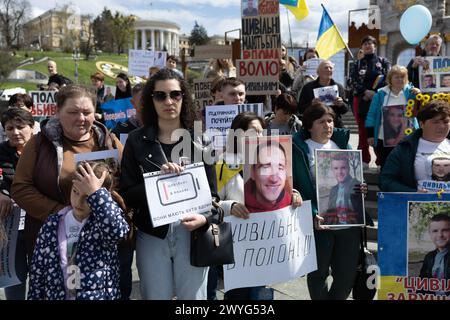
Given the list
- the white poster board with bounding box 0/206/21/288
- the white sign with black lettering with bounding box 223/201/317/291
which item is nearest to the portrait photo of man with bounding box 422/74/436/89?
the white sign with black lettering with bounding box 223/201/317/291

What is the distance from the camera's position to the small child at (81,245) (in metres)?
2.44

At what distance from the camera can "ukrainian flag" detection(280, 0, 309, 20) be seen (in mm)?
8242

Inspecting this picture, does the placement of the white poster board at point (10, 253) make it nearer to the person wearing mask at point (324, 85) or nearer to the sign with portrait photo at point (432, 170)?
the sign with portrait photo at point (432, 170)

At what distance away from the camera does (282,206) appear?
10.5 ft

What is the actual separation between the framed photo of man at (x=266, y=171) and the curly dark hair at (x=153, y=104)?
466 mm

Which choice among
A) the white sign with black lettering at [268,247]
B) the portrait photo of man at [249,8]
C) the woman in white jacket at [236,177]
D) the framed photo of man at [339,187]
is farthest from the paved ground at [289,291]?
the portrait photo of man at [249,8]

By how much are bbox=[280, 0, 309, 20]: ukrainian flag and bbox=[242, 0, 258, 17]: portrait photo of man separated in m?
2.85

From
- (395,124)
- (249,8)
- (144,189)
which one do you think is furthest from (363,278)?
(249,8)

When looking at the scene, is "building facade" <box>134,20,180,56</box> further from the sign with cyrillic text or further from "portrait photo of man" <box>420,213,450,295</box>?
"portrait photo of man" <box>420,213,450,295</box>

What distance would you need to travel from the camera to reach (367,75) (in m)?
6.60

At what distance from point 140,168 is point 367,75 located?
4.92 m
